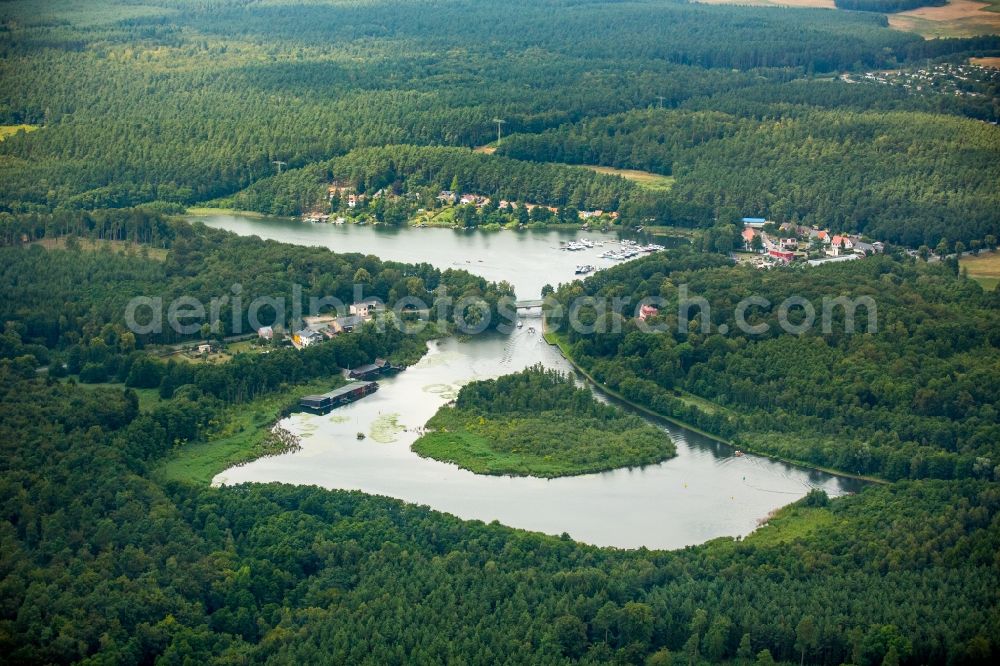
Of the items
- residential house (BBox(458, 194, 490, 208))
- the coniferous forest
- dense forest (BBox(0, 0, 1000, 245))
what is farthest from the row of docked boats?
residential house (BBox(458, 194, 490, 208))

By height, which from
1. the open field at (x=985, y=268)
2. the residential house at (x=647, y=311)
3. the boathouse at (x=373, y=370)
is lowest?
the boathouse at (x=373, y=370)

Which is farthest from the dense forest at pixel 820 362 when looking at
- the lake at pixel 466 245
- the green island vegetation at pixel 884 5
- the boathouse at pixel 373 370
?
the green island vegetation at pixel 884 5

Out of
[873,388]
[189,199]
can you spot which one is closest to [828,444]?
[873,388]

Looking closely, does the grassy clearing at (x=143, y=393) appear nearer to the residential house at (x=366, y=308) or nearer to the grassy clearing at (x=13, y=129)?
the residential house at (x=366, y=308)

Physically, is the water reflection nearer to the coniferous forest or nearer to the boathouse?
the coniferous forest

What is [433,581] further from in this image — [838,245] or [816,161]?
[816,161]

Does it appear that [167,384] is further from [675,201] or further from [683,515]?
[675,201]
